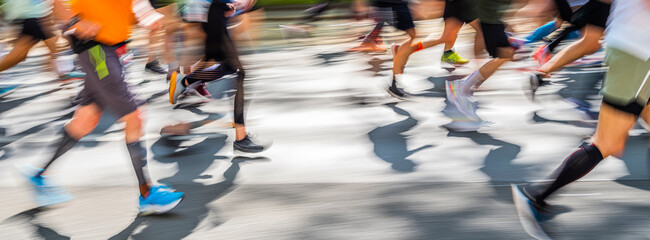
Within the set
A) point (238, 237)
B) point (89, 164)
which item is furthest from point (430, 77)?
point (238, 237)

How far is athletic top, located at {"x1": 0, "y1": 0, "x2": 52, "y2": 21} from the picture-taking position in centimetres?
625

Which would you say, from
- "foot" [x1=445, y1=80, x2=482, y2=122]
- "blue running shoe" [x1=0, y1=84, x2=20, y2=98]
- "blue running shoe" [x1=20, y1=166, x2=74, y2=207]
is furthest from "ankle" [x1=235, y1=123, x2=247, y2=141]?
"blue running shoe" [x1=0, y1=84, x2=20, y2=98]

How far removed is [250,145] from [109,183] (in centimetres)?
101

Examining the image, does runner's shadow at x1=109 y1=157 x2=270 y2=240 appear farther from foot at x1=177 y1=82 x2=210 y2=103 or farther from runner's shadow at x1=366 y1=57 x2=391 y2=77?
runner's shadow at x1=366 y1=57 x2=391 y2=77

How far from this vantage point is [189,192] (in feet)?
13.7

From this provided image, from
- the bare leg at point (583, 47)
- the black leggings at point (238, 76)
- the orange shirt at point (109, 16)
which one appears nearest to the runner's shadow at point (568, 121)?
the bare leg at point (583, 47)

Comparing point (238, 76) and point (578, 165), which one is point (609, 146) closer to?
point (578, 165)

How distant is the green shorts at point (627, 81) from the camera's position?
111 inches

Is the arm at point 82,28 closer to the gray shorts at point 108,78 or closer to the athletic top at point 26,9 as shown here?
the gray shorts at point 108,78

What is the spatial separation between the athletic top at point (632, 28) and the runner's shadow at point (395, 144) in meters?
1.80

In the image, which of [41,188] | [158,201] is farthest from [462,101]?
[41,188]

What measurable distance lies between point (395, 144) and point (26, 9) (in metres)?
3.71

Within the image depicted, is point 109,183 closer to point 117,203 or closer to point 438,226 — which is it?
point 117,203

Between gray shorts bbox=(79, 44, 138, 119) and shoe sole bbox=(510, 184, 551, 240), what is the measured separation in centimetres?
211
